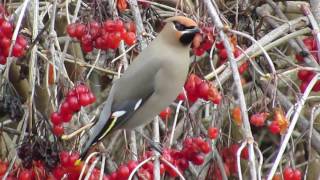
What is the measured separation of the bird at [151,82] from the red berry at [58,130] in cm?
12

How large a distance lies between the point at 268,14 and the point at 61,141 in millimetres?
1191

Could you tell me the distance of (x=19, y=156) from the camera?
2.76 m

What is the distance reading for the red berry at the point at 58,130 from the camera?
110 inches

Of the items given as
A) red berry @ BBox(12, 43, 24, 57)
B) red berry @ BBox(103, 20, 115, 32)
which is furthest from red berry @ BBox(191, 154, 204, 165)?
red berry @ BBox(12, 43, 24, 57)

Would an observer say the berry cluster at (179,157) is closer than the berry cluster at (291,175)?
Yes

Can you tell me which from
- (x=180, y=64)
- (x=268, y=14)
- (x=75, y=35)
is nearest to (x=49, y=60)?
(x=75, y=35)

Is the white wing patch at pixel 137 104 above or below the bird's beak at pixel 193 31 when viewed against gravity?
below

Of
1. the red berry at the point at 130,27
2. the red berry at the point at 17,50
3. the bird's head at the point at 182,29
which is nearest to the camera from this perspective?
the red berry at the point at 17,50

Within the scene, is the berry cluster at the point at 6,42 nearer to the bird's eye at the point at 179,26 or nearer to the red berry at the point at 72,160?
the red berry at the point at 72,160

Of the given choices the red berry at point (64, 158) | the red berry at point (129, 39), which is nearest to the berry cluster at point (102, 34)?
the red berry at point (129, 39)

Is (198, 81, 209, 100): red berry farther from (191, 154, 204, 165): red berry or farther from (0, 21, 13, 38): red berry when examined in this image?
(0, 21, 13, 38): red berry

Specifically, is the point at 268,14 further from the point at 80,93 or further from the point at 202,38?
the point at 80,93

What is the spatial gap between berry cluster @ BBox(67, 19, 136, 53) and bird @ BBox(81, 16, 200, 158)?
159 mm

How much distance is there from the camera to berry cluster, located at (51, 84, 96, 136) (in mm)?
2699
